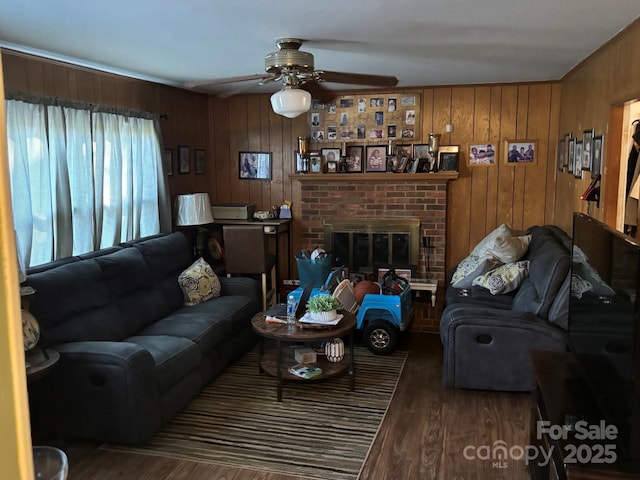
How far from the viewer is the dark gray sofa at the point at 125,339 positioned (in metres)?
3.10

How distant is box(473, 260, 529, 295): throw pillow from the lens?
4.42 metres

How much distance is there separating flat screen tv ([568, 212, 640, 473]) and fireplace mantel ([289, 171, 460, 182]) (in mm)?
2854

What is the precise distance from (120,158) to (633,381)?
4013 mm

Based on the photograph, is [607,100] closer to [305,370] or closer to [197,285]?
[305,370]

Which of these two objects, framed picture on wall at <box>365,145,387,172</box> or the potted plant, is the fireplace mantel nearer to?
framed picture on wall at <box>365,145,387,172</box>

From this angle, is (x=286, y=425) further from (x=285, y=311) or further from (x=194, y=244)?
(x=194, y=244)

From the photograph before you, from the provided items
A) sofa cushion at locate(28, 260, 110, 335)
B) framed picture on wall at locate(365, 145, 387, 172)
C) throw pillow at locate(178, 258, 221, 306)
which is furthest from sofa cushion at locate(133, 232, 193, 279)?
framed picture on wall at locate(365, 145, 387, 172)

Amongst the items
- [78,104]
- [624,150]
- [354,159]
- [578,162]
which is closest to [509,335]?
[624,150]

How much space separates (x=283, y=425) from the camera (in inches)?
136

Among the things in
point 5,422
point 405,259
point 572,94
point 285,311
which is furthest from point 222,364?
point 5,422

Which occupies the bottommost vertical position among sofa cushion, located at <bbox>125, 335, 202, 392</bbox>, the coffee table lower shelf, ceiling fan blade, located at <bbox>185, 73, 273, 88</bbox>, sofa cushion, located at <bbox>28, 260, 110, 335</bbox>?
the coffee table lower shelf

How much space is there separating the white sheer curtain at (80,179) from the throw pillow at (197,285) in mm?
595

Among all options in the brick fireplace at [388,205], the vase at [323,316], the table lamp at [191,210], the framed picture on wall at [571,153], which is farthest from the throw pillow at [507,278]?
the table lamp at [191,210]

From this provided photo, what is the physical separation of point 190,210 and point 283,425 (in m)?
2.58
